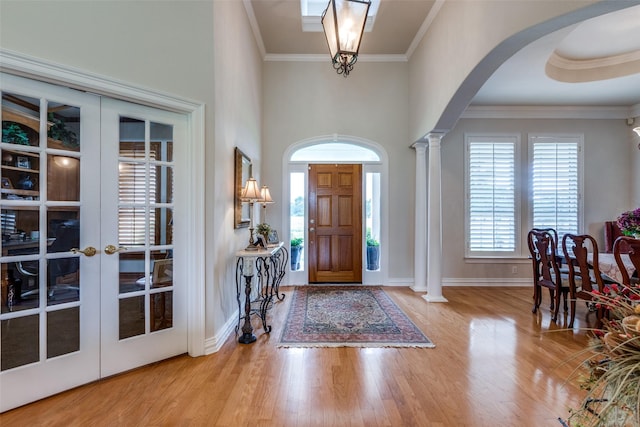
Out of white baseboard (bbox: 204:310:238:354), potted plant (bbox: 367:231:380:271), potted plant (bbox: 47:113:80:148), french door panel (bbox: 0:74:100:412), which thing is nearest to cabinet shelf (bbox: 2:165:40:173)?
french door panel (bbox: 0:74:100:412)

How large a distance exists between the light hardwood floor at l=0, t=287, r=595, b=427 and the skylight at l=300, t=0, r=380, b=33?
13.8 feet

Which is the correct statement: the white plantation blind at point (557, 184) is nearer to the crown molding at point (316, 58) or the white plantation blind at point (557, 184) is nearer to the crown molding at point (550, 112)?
the crown molding at point (550, 112)

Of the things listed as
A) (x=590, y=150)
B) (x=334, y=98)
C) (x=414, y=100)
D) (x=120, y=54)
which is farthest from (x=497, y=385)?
(x=590, y=150)

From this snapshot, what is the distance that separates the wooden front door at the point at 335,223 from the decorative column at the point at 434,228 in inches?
49.2

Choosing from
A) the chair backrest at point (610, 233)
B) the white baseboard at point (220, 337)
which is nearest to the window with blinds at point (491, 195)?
the chair backrest at point (610, 233)

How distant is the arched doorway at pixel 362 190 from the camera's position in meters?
5.22

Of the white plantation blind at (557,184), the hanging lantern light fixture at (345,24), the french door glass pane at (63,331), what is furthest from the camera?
the white plantation blind at (557,184)

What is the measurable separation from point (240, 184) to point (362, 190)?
7.95ft

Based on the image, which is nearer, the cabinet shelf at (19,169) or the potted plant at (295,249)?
the cabinet shelf at (19,169)

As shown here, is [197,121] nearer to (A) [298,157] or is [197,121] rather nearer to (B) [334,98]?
(A) [298,157]

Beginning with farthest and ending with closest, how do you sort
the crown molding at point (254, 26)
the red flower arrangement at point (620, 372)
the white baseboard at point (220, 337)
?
the crown molding at point (254, 26), the white baseboard at point (220, 337), the red flower arrangement at point (620, 372)

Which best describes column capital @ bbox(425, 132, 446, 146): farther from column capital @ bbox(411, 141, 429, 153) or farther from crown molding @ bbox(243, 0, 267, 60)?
crown molding @ bbox(243, 0, 267, 60)

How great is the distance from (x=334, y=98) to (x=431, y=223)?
106 inches

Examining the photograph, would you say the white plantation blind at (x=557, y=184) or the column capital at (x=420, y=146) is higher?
the column capital at (x=420, y=146)
